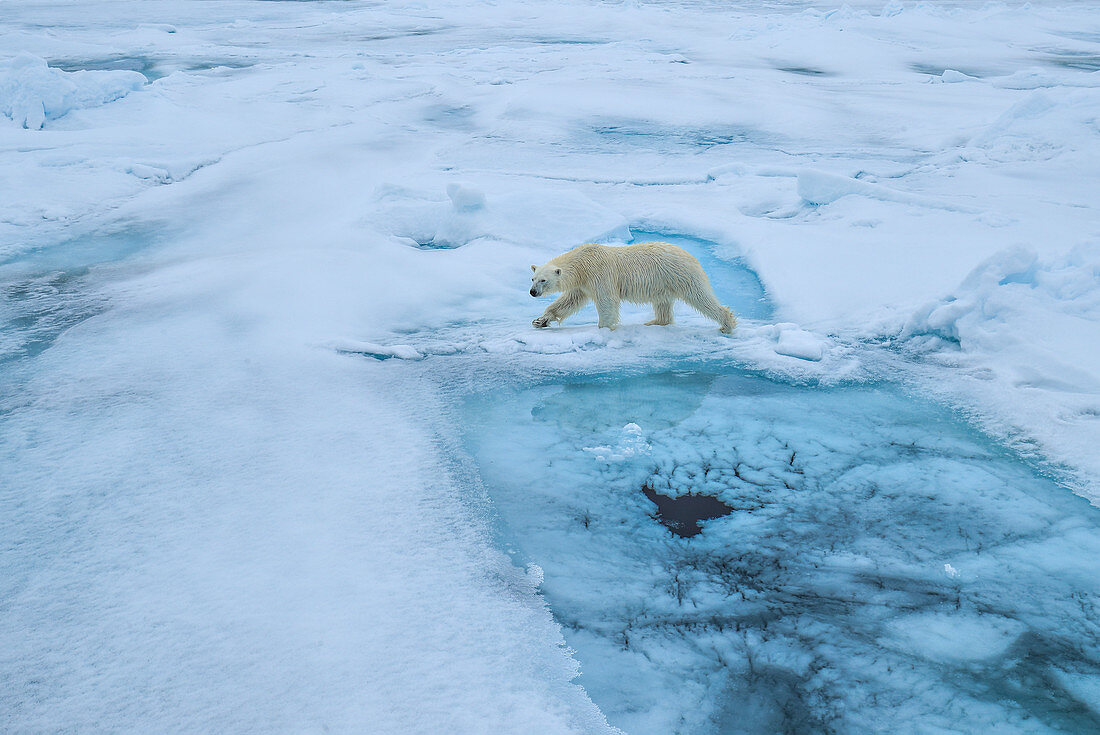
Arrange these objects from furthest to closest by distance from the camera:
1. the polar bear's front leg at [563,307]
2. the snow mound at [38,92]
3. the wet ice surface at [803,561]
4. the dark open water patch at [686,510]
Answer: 1. the snow mound at [38,92]
2. the polar bear's front leg at [563,307]
3. the dark open water patch at [686,510]
4. the wet ice surface at [803,561]

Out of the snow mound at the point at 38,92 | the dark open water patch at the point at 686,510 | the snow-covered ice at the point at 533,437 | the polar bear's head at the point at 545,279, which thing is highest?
the snow mound at the point at 38,92

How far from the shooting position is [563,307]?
195 inches

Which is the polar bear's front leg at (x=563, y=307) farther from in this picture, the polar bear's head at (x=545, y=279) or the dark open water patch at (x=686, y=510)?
the dark open water patch at (x=686, y=510)

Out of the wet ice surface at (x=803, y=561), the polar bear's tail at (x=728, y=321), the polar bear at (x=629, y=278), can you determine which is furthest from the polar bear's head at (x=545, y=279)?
the polar bear's tail at (x=728, y=321)

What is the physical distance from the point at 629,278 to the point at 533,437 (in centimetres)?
152

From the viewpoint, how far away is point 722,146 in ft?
32.4

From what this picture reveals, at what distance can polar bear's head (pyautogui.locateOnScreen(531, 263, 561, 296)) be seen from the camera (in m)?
4.75

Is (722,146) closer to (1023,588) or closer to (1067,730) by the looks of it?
(1023,588)

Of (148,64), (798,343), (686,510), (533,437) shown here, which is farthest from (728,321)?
(148,64)


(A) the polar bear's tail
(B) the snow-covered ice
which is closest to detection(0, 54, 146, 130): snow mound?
(B) the snow-covered ice

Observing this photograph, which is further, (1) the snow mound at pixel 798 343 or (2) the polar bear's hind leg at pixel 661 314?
(2) the polar bear's hind leg at pixel 661 314

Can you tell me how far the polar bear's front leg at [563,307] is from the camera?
4930mm

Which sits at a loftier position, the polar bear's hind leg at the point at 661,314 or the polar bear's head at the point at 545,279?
the polar bear's head at the point at 545,279

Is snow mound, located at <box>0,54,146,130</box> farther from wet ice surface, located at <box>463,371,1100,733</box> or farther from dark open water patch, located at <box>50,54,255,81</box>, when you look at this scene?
wet ice surface, located at <box>463,371,1100,733</box>
